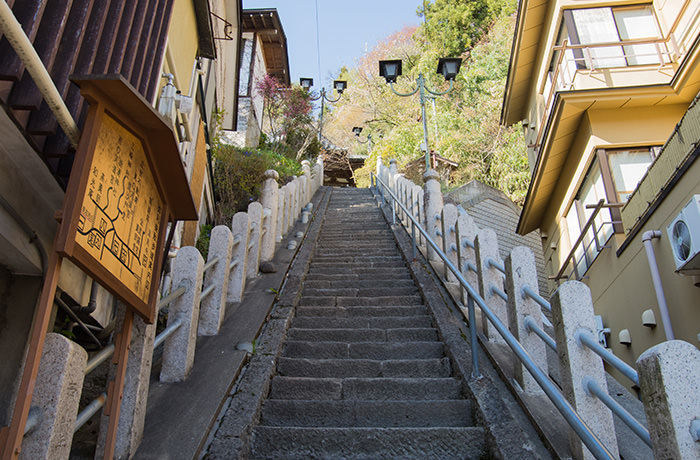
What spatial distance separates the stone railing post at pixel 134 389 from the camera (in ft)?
9.59

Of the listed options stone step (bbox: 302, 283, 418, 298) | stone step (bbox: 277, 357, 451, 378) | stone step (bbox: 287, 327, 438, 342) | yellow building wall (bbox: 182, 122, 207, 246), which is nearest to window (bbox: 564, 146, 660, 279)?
stone step (bbox: 302, 283, 418, 298)

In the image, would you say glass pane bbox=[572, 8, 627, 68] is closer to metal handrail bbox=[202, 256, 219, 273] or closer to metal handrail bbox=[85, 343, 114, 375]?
metal handrail bbox=[202, 256, 219, 273]

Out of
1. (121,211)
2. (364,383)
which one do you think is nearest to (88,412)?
(121,211)

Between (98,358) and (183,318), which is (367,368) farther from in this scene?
(98,358)

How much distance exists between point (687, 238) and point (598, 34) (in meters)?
6.63

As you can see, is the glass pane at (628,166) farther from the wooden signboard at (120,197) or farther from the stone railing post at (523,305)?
the wooden signboard at (120,197)

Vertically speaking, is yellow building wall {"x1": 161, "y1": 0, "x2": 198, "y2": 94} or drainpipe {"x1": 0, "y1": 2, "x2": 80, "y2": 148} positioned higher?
yellow building wall {"x1": 161, "y1": 0, "x2": 198, "y2": 94}

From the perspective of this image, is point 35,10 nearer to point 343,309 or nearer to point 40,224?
point 40,224

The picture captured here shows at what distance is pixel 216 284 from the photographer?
4.75m

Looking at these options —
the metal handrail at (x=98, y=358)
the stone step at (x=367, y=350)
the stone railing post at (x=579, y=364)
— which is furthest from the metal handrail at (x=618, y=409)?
the metal handrail at (x=98, y=358)

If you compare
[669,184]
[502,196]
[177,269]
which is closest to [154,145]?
[177,269]

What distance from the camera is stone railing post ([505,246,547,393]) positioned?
380cm

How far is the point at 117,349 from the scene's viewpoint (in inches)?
110

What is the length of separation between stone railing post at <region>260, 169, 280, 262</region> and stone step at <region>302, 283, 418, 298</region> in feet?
3.63
